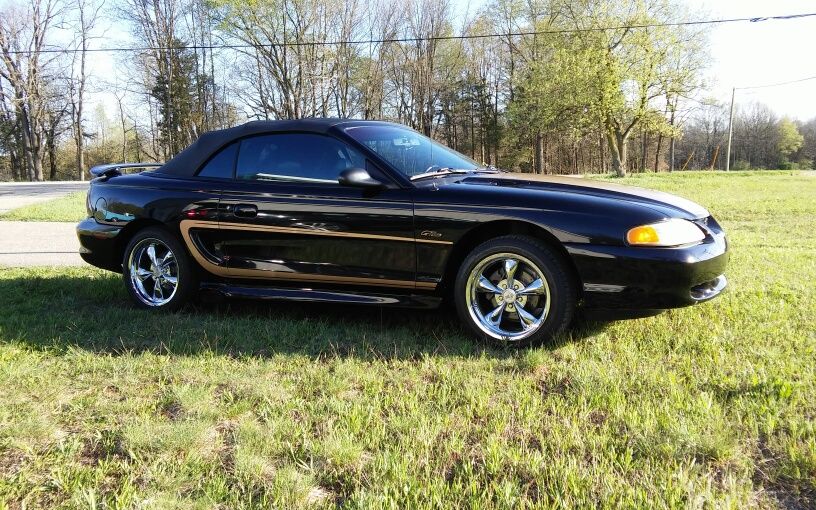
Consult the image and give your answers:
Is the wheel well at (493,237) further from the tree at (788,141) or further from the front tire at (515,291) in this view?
the tree at (788,141)

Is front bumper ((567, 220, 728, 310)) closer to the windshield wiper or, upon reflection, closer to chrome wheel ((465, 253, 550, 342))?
chrome wheel ((465, 253, 550, 342))

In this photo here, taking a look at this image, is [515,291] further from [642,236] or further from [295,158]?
[295,158]

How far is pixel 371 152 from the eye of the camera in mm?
3525

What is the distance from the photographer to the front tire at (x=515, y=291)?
309 cm

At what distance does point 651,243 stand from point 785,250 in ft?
14.8

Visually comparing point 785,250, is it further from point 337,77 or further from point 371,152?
point 337,77

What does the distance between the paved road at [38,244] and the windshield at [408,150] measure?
→ 4.17 meters

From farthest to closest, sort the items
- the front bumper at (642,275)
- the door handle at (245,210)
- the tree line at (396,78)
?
the tree line at (396,78), the door handle at (245,210), the front bumper at (642,275)

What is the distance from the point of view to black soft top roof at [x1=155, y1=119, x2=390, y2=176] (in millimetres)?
3766

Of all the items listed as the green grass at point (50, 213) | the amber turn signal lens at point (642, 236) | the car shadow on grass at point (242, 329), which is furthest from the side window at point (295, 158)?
the green grass at point (50, 213)

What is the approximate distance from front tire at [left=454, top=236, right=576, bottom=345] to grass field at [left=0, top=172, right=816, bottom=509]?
0.14m

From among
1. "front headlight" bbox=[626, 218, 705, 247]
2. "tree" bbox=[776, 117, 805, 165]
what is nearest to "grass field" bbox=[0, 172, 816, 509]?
"front headlight" bbox=[626, 218, 705, 247]

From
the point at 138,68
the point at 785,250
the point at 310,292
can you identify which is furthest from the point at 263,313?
the point at 138,68

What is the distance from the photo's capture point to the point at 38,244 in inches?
295
